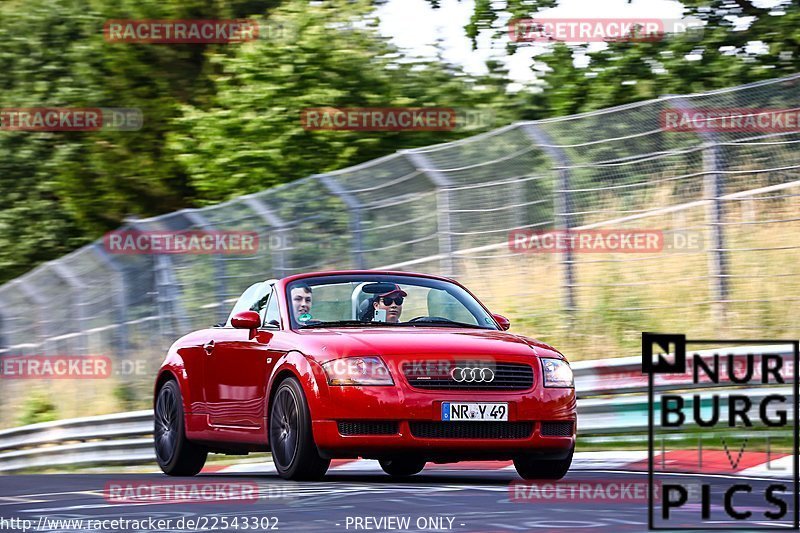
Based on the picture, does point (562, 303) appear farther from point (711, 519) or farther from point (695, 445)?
point (711, 519)

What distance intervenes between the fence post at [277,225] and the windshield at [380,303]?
21.6ft

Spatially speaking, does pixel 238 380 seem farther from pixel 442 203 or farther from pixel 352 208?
pixel 352 208

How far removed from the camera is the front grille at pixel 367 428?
31.7ft

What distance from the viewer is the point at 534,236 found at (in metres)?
16.1

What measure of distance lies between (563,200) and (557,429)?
226 inches

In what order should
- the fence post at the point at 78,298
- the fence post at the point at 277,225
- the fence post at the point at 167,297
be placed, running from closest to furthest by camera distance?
1. the fence post at the point at 277,225
2. the fence post at the point at 167,297
3. the fence post at the point at 78,298

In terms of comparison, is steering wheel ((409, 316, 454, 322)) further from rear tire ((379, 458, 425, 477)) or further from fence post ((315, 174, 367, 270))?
fence post ((315, 174, 367, 270))

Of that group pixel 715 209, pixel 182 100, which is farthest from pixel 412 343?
pixel 182 100

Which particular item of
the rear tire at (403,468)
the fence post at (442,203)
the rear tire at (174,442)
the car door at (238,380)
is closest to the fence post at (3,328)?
the fence post at (442,203)

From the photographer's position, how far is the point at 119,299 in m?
21.7

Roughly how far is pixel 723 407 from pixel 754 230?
9.23 feet

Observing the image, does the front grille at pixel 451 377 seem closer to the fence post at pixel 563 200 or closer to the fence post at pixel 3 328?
the fence post at pixel 563 200

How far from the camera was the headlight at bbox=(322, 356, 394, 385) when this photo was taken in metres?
9.70

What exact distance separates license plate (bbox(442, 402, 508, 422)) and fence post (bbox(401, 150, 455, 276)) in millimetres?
6726
